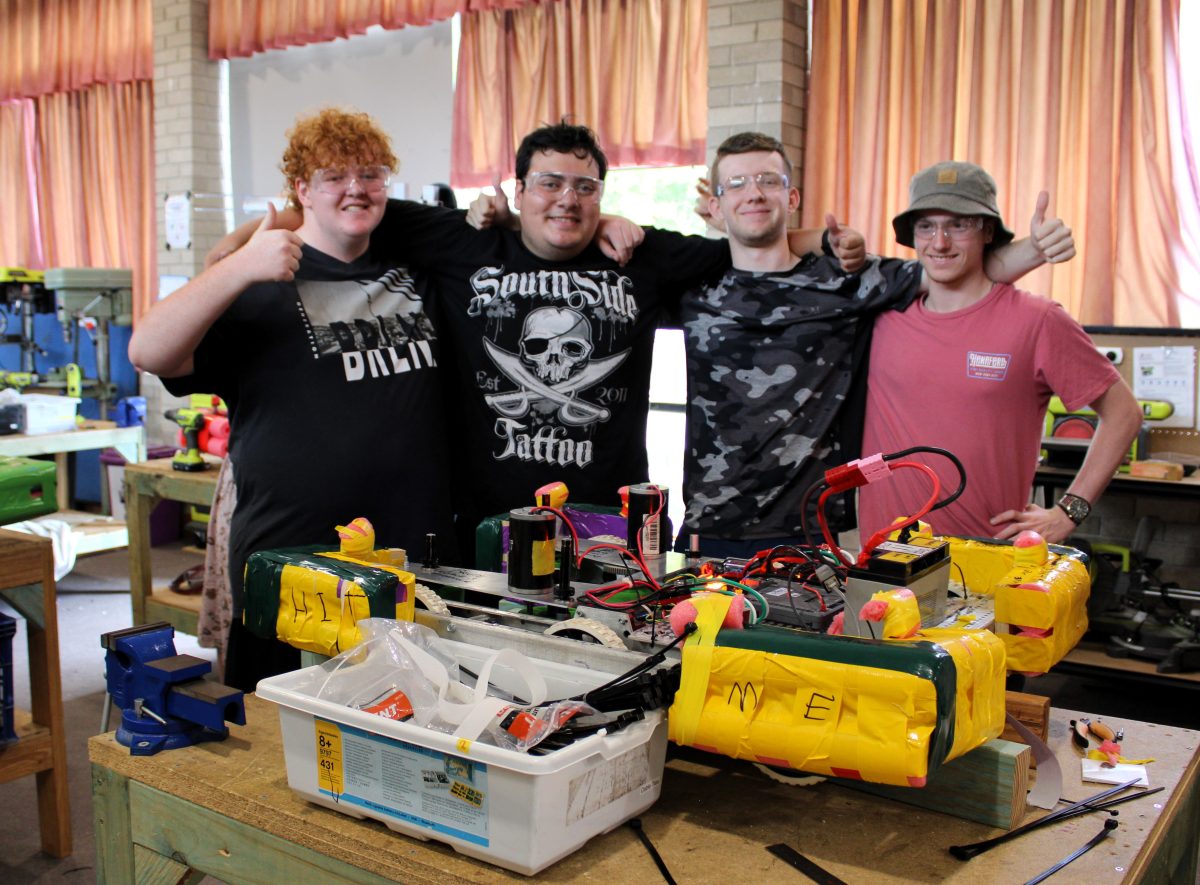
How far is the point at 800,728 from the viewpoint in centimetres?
117

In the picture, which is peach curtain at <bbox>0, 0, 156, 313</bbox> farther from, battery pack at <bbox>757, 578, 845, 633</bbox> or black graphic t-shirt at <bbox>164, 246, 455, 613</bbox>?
battery pack at <bbox>757, 578, 845, 633</bbox>

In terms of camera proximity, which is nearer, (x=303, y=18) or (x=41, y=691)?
(x=41, y=691)

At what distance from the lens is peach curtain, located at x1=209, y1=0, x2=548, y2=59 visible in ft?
19.3

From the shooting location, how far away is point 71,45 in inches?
305

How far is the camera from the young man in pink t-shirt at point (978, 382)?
234 centimetres

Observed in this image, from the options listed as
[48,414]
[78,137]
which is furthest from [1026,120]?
[78,137]

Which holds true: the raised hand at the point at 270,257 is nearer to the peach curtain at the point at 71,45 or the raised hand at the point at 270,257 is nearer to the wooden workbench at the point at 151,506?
the wooden workbench at the point at 151,506

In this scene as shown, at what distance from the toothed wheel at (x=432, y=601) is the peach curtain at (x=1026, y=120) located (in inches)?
134

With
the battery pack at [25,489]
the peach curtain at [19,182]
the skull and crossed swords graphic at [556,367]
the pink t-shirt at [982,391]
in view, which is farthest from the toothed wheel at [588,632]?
the peach curtain at [19,182]

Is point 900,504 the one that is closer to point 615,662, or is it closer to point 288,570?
point 615,662

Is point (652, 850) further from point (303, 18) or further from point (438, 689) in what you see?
point (303, 18)

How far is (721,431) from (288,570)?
119 centimetres

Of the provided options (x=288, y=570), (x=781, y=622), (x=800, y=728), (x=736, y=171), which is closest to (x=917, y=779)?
(x=800, y=728)

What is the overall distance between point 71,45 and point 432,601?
7843 millimetres
